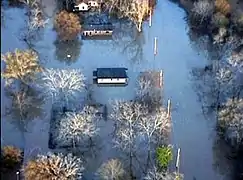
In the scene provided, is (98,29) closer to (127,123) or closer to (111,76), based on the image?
(111,76)

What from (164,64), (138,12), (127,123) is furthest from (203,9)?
(127,123)

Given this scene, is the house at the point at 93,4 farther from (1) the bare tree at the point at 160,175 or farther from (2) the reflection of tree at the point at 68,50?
(1) the bare tree at the point at 160,175

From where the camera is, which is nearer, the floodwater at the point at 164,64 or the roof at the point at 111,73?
the floodwater at the point at 164,64

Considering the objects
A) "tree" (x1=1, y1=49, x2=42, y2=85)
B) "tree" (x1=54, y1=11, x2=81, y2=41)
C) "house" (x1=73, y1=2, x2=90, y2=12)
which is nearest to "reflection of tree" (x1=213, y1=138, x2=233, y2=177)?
"tree" (x1=1, y1=49, x2=42, y2=85)

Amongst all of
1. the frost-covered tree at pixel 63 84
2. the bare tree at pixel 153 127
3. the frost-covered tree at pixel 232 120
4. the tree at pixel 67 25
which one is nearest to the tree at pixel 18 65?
the frost-covered tree at pixel 63 84

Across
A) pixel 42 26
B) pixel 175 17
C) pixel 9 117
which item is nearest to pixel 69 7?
pixel 42 26

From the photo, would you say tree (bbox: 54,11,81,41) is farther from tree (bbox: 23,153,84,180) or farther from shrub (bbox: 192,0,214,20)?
tree (bbox: 23,153,84,180)

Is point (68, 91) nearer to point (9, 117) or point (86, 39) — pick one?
point (9, 117)

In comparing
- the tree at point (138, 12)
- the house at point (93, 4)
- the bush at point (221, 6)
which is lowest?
the tree at point (138, 12)
